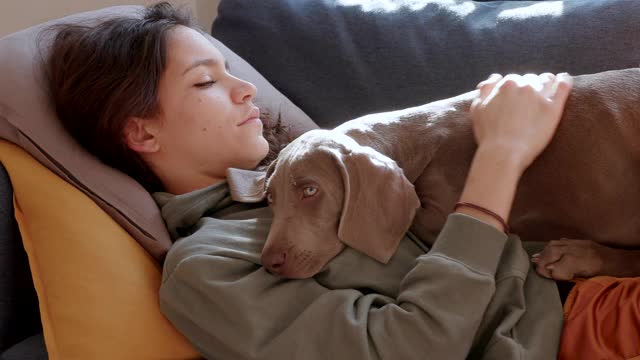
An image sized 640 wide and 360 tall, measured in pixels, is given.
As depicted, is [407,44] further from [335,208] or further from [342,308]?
[342,308]

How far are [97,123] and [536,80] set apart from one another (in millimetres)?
939

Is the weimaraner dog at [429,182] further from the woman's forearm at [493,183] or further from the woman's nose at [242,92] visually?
the woman's nose at [242,92]

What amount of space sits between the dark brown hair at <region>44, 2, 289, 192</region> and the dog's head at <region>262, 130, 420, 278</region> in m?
0.44

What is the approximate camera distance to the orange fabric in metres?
1.27

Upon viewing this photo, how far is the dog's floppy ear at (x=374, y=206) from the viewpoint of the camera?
52.9 inches

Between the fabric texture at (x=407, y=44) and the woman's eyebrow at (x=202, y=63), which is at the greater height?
the woman's eyebrow at (x=202, y=63)

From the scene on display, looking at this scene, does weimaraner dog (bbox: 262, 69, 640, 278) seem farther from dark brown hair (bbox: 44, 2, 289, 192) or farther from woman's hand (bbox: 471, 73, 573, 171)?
dark brown hair (bbox: 44, 2, 289, 192)

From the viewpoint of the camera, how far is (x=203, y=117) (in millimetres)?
1616

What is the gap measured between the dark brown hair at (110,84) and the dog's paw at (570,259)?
876mm

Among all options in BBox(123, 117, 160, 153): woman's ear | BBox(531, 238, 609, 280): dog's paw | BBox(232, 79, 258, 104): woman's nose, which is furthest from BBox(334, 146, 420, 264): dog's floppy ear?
BBox(123, 117, 160, 153): woman's ear

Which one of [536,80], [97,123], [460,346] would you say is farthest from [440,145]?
[97,123]

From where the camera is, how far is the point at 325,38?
82.4 inches

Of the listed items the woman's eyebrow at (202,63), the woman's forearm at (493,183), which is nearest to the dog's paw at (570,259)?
the woman's forearm at (493,183)

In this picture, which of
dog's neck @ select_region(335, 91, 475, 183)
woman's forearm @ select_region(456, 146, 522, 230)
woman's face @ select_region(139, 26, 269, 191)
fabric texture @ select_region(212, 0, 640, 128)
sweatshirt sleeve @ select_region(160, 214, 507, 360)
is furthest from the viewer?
fabric texture @ select_region(212, 0, 640, 128)
